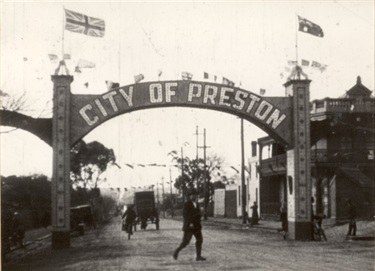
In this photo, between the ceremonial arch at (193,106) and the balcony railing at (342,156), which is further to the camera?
the balcony railing at (342,156)

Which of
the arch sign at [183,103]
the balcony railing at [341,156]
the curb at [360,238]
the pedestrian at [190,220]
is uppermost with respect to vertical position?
the arch sign at [183,103]

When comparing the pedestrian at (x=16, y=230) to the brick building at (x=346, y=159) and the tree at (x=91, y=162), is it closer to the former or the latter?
the brick building at (x=346, y=159)

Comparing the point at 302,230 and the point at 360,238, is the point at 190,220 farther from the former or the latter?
the point at 360,238

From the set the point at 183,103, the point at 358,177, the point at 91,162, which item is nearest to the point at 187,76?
the point at 183,103

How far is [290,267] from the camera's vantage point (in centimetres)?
1324

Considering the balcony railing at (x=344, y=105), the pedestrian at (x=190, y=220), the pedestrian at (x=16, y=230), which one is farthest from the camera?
the balcony railing at (x=344, y=105)

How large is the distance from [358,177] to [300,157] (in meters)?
16.7

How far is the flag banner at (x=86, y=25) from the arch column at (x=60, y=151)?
4.70m

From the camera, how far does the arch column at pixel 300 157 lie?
80.1 ft

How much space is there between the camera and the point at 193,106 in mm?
24391

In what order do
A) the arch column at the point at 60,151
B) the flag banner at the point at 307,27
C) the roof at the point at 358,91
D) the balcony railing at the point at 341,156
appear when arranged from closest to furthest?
the flag banner at the point at 307,27 → the arch column at the point at 60,151 → the balcony railing at the point at 341,156 → the roof at the point at 358,91

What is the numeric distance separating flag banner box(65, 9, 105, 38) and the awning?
24.8m

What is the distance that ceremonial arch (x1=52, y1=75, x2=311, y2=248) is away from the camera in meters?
23.4

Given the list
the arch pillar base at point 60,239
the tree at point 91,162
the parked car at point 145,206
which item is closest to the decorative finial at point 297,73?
the arch pillar base at point 60,239
